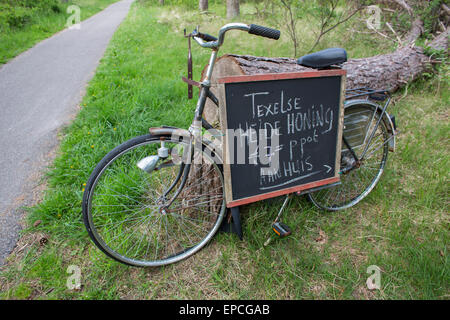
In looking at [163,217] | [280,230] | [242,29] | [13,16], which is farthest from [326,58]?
[13,16]

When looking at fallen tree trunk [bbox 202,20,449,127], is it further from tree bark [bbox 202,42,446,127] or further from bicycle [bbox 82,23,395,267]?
bicycle [bbox 82,23,395,267]

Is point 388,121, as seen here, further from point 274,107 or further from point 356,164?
point 274,107

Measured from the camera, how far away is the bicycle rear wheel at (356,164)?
2160 millimetres

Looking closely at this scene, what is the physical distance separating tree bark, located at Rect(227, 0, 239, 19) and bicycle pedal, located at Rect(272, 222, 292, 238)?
9.60m

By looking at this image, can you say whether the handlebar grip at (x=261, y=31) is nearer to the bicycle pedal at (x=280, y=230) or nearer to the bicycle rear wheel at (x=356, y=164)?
the bicycle rear wheel at (x=356, y=164)

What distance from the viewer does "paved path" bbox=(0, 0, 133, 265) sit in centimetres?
237

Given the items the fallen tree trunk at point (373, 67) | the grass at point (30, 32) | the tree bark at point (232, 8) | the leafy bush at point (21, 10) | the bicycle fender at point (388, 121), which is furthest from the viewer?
the tree bark at point (232, 8)

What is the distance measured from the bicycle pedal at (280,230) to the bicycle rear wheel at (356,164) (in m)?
0.42

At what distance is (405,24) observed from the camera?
545 cm

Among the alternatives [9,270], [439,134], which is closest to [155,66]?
[9,270]

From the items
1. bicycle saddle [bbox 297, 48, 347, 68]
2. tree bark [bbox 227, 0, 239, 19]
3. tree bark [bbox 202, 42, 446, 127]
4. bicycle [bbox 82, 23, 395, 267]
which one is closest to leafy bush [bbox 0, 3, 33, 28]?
tree bark [bbox 227, 0, 239, 19]

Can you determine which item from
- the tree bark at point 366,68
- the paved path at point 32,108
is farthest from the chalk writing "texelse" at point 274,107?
the paved path at point 32,108

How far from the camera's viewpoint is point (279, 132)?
5.67 feet

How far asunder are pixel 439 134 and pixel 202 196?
2.86 metres
